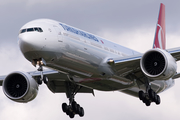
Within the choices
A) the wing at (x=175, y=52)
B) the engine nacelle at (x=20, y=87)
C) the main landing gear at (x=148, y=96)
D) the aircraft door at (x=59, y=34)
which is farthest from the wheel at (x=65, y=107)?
the wing at (x=175, y=52)

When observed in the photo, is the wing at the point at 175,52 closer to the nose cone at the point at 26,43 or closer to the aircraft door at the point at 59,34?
the aircraft door at the point at 59,34

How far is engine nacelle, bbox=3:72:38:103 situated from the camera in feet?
127

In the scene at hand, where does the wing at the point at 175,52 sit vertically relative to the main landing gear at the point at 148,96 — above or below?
above

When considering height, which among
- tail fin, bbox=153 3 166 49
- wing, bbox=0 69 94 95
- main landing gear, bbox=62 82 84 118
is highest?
tail fin, bbox=153 3 166 49

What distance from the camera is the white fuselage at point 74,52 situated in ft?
104

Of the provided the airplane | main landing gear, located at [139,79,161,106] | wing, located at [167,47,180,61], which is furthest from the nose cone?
main landing gear, located at [139,79,161,106]

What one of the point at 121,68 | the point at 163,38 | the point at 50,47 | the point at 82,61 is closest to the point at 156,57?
the point at 121,68

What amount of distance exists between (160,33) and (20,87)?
18.2m

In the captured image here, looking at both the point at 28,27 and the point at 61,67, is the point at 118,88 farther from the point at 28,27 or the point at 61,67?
Result: the point at 28,27

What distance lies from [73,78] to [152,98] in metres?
7.26

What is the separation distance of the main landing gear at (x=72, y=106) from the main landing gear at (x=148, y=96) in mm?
5668

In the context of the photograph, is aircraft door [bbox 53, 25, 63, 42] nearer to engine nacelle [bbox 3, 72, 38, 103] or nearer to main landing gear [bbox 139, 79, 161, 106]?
engine nacelle [bbox 3, 72, 38, 103]

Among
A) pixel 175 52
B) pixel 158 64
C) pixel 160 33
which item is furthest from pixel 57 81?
pixel 160 33

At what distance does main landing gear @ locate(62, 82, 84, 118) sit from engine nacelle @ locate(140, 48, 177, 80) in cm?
802
